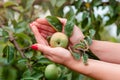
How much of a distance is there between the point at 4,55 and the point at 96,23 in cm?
95

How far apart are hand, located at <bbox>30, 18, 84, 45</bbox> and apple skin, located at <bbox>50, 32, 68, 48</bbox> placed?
0.17 feet

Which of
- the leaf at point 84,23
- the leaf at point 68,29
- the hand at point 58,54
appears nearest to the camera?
the hand at point 58,54

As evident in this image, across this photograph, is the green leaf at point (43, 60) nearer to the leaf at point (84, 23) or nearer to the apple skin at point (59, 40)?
the apple skin at point (59, 40)

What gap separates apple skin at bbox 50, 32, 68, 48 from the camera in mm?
1654

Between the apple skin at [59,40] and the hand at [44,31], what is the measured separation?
53mm

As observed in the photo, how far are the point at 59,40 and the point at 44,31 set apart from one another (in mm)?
166

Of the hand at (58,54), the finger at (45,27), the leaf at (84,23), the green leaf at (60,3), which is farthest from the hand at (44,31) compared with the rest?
the leaf at (84,23)

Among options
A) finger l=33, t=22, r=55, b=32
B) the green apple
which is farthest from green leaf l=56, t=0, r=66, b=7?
the green apple

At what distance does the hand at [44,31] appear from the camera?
5.68 feet

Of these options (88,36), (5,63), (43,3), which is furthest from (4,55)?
(43,3)

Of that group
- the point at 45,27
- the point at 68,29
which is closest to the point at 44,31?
the point at 45,27

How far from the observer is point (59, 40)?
165 cm

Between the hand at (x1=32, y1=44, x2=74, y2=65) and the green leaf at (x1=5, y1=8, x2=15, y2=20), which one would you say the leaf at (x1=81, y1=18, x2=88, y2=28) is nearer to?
the green leaf at (x1=5, y1=8, x2=15, y2=20)

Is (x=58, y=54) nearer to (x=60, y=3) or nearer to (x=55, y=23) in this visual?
(x=55, y=23)
